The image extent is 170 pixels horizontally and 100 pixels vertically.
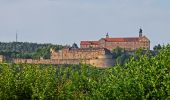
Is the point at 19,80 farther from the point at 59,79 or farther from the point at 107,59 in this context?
the point at 107,59

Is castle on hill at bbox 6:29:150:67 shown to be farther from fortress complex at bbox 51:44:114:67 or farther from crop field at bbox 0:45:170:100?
crop field at bbox 0:45:170:100

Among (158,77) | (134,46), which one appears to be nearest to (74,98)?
(158,77)

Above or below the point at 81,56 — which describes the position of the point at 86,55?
above

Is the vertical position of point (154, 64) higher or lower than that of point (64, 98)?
higher

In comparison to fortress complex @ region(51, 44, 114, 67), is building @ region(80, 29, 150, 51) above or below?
above

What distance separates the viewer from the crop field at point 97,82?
64.2 ft

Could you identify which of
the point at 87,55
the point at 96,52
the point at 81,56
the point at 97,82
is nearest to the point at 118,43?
the point at 96,52

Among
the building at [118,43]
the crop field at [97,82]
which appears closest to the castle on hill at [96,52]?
the building at [118,43]

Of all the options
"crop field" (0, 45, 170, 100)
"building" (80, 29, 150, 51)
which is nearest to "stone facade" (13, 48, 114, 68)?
"building" (80, 29, 150, 51)

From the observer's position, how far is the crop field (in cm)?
1958

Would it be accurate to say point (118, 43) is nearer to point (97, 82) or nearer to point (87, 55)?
point (87, 55)

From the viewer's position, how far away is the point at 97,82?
2194 centimetres

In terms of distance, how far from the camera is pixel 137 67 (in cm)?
2077

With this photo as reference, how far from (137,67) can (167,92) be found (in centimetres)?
215
